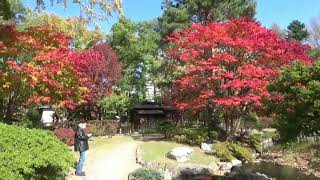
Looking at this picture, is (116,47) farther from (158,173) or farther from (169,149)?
(158,173)

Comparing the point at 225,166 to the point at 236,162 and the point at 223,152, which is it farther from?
the point at 236,162

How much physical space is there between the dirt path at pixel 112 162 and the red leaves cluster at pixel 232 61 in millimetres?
4025

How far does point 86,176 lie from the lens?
1423cm

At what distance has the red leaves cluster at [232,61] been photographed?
2155 cm

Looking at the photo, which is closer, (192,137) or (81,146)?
(81,146)

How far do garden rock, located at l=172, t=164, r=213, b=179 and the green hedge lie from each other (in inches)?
236

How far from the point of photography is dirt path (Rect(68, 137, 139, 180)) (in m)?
14.8

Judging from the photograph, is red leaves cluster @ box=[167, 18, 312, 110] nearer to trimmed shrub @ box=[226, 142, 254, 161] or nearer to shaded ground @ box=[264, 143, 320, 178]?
trimmed shrub @ box=[226, 142, 254, 161]

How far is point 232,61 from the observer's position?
2223cm

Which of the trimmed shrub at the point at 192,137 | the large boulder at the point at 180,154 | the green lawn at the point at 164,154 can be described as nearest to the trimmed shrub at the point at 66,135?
the green lawn at the point at 164,154

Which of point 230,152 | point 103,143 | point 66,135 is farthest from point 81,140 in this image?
point 103,143

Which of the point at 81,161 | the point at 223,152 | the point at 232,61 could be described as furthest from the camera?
the point at 232,61

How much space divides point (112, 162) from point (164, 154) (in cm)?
286

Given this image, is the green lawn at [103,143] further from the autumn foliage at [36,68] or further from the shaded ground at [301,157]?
the shaded ground at [301,157]
